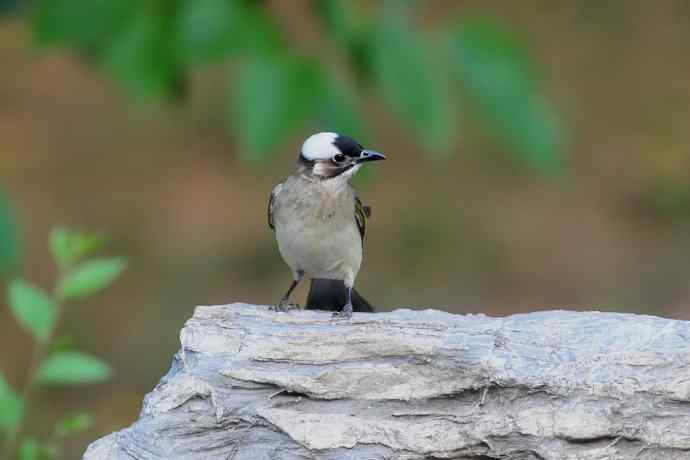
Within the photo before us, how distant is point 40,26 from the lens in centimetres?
394

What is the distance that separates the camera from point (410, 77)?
154 inches

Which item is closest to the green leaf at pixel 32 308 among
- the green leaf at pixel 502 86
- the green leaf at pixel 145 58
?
the green leaf at pixel 145 58

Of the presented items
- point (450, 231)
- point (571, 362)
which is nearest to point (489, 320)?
point (571, 362)

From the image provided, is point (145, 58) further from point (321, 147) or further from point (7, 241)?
point (321, 147)

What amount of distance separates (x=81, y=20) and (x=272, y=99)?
0.61 metres

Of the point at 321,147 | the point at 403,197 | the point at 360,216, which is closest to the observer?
the point at 321,147

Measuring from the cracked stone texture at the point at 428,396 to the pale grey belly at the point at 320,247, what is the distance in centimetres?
98

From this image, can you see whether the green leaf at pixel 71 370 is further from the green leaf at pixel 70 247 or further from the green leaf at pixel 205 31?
the green leaf at pixel 205 31

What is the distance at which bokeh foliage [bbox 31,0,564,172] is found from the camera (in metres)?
3.86

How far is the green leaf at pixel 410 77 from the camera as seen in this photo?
388cm

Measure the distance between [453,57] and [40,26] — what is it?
1.23m


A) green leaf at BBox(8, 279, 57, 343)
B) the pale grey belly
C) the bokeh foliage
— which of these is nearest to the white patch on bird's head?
the pale grey belly

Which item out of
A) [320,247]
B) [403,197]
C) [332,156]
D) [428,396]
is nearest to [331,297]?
[320,247]

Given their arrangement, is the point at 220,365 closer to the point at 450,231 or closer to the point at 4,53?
the point at 450,231
